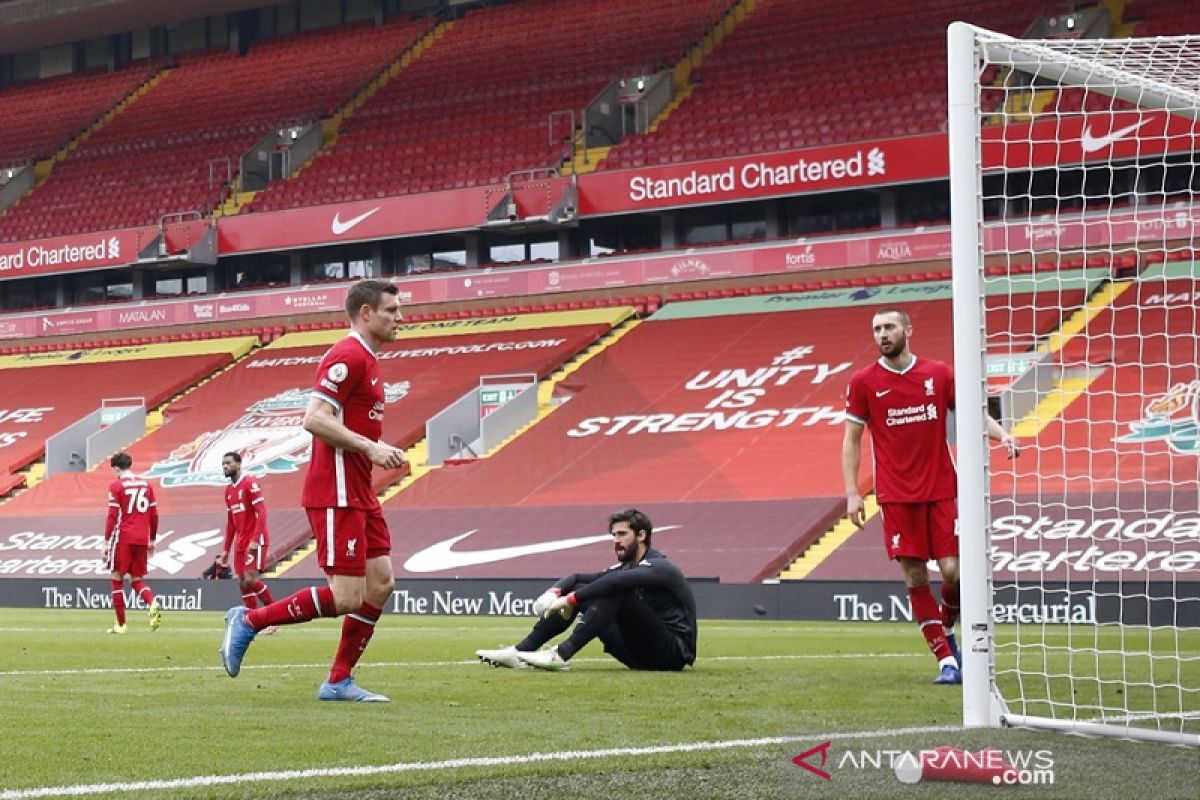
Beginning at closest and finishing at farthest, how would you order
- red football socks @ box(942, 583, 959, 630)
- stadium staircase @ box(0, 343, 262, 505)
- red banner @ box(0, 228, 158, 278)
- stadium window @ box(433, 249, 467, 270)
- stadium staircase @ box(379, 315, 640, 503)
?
red football socks @ box(942, 583, 959, 630), stadium staircase @ box(379, 315, 640, 503), stadium staircase @ box(0, 343, 262, 505), stadium window @ box(433, 249, 467, 270), red banner @ box(0, 228, 158, 278)

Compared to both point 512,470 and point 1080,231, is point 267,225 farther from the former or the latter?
point 1080,231

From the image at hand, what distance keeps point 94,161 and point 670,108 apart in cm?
1569

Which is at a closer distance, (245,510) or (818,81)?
(245,510)

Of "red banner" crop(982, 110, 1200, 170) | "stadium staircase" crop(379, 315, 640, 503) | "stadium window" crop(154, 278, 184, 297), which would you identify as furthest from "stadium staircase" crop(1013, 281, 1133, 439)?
"stadium window" crop(154, 278, 184, 297)

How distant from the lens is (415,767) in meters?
5.64

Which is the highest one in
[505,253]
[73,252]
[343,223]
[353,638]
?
[343,223]

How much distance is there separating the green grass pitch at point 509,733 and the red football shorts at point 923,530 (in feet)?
2.35

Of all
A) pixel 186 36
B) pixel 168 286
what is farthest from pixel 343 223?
pixel 186 36

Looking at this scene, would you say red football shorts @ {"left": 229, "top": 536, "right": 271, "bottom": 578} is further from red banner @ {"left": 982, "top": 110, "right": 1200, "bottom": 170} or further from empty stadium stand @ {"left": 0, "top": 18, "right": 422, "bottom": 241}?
empty stadium stand @ {"left": 0, "top": 18, "right": 422, "bottom": 241}

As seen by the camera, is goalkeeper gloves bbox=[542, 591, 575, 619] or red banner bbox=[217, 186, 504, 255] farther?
red banner bbox=[217, 186, 504, 255]

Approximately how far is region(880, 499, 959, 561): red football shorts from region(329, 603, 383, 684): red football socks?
109 inches

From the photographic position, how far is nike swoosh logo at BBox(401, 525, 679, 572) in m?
23.2

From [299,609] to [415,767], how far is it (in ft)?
8.20

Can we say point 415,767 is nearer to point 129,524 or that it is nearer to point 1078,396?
point 129,524
